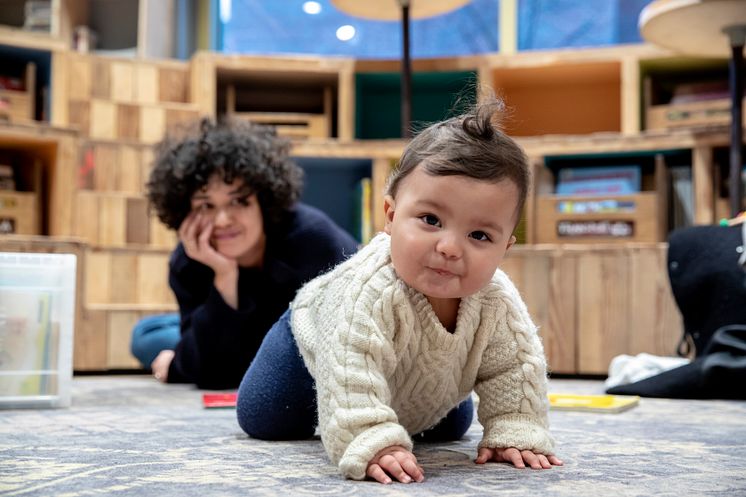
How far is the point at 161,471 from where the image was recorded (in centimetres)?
85

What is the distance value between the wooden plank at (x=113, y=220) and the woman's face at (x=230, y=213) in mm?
757

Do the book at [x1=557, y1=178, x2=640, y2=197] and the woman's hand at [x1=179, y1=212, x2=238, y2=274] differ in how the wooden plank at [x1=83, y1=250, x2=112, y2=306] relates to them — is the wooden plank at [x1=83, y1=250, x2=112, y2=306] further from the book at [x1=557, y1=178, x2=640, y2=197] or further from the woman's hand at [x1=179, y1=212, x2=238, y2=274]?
the book at [x1=557, y1=178, x2=640, y2=197]

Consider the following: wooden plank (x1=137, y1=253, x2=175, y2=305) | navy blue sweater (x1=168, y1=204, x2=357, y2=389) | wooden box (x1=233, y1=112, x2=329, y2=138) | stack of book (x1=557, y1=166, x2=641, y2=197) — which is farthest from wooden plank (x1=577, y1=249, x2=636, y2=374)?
wooden plank (x1=137, y1=253, x2=175, y2=305)

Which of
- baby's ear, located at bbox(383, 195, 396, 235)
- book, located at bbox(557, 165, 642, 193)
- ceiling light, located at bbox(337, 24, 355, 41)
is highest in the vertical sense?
ceiling light, located at bbox(337, 24, 355, 41)

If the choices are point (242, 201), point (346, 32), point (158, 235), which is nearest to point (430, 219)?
point (242, 201)

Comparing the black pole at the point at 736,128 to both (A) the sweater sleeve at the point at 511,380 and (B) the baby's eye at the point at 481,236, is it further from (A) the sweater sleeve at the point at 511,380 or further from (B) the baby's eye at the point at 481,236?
(B) the baby's eye at the point at 481,236

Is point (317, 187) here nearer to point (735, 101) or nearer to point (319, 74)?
point (319, 74)

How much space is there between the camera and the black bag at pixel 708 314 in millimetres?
1704

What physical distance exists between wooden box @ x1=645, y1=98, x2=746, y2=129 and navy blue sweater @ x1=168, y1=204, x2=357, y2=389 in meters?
1.10

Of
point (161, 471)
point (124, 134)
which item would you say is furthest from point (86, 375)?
point (161, 471)

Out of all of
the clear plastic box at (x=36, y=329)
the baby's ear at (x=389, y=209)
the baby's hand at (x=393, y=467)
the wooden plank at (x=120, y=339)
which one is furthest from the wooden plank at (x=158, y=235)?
the baby's hand at (x=393, y=467)

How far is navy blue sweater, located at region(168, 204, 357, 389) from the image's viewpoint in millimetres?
1694

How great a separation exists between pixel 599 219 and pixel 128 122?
52.4 inches

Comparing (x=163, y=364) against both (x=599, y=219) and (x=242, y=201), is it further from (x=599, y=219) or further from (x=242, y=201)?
(x=599, y=219)
